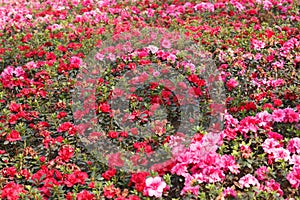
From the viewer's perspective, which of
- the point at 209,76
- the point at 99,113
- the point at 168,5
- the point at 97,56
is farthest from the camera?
the point at 168,5

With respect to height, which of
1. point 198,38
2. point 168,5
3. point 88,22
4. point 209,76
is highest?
point 168,5

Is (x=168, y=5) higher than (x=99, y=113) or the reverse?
higher

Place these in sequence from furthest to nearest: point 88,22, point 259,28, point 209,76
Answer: point 88,22 < point 259,28 < point 209,76

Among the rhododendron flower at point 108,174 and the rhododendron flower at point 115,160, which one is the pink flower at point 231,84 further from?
the rhododendron flower at point 108,174

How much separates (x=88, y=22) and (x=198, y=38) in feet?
6.45

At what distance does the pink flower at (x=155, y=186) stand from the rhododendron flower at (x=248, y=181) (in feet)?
2.07

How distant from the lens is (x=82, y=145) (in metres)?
4.16

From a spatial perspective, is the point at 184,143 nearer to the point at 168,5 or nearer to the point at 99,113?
the point at 99,113

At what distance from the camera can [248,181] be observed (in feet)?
11.5

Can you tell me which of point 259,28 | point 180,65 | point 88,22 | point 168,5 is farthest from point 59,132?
point 168,5

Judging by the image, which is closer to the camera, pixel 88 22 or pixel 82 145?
pixel 82 145

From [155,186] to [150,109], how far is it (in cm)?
121

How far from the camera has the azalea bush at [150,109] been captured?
142 inches

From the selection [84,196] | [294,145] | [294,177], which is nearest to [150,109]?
[84,196]
